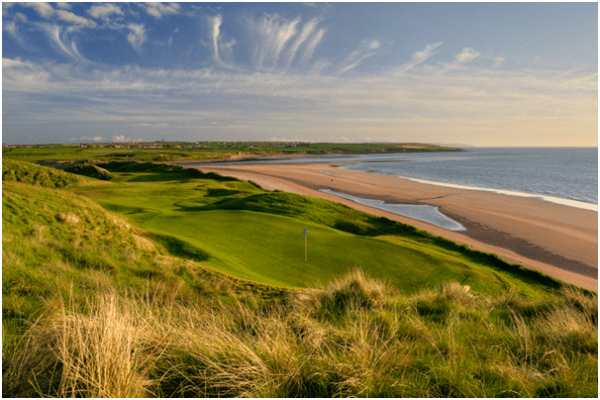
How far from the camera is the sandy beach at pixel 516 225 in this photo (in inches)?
763

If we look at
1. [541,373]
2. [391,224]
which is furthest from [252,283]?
[391,224]

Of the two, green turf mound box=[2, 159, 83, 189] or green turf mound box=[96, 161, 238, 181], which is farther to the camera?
green turf mound box=[96, 161, 238, 181]

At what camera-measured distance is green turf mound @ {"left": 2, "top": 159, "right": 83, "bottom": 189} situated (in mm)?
21594

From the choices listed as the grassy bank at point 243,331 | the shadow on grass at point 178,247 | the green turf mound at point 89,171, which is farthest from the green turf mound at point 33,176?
the grassy bank at point 243,331

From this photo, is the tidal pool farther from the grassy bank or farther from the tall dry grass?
the tall dry grass

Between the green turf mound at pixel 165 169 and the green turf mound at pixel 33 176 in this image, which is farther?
the green turf mound at pixel 165 169

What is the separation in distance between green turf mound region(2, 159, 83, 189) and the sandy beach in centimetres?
2812

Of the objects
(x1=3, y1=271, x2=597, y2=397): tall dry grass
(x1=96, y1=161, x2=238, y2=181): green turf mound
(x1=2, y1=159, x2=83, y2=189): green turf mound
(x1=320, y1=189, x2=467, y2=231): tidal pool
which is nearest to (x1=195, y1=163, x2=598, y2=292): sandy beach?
(x1=320, y1=189, x2=467, y2=231): tidal pool

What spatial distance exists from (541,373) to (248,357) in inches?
127

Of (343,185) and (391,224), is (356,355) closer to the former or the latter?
(391,224)

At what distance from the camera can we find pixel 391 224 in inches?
897

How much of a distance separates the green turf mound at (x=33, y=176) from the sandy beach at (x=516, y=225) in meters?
28.1

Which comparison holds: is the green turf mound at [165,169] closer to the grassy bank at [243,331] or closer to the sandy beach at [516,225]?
the sandy beach at [516,225]

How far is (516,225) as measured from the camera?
27.3 meters
